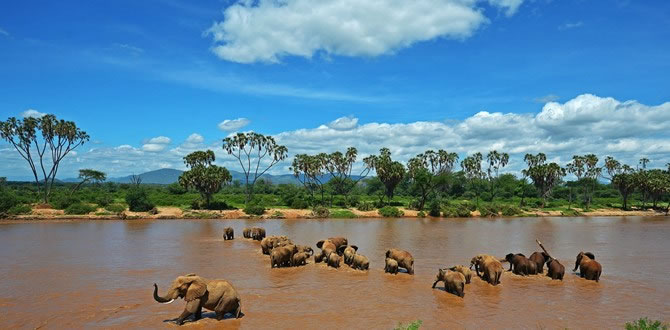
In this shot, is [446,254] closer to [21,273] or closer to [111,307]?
[111,307]

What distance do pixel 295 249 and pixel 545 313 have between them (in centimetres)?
1082

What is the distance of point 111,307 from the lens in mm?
13336

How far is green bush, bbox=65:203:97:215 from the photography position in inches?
1918

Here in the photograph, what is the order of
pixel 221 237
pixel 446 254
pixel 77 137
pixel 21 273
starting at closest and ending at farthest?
pixel 21 273, pixel 446 254, pixel 221 237, pixel 77 137

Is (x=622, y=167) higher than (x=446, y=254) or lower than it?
higher

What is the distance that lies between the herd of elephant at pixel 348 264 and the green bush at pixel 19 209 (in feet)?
120

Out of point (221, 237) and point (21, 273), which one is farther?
point (221, 237)

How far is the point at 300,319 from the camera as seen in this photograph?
12.3 metres

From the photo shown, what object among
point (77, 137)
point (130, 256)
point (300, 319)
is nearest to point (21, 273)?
point (130, 256)

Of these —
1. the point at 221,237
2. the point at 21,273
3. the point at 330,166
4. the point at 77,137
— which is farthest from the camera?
the point at 330,166

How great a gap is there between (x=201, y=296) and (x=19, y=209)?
4568cm

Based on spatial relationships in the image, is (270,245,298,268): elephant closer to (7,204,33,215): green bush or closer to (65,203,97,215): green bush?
(65,203,97,215): green bush

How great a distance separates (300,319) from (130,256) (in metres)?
14.5

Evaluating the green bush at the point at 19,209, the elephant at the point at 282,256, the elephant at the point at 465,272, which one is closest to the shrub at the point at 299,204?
the green bush at the point at 19,209
